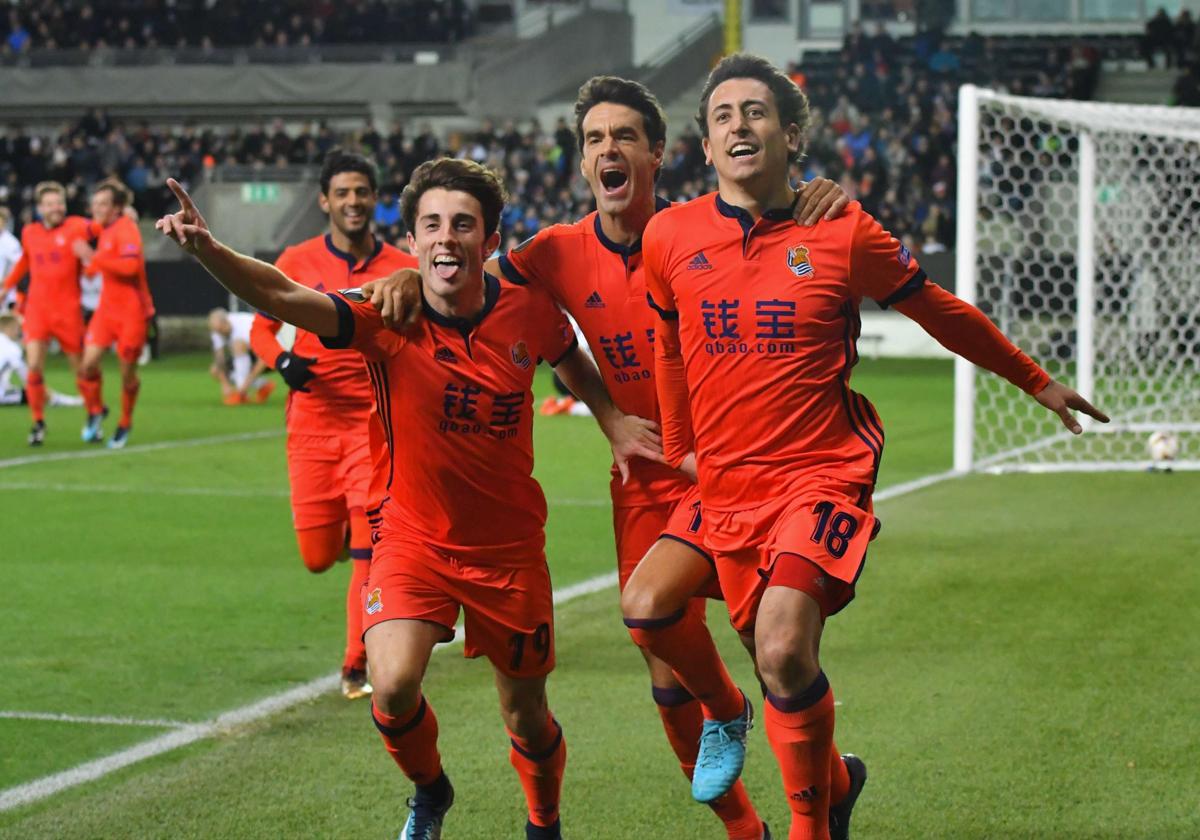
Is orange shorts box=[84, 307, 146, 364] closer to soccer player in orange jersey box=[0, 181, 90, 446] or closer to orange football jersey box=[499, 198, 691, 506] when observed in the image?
soccer player in orange jersey box=[0, 181, 90, 446]

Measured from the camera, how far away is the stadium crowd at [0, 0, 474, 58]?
40188 mm

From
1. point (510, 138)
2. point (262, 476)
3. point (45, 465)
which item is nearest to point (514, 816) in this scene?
point (262, 476)

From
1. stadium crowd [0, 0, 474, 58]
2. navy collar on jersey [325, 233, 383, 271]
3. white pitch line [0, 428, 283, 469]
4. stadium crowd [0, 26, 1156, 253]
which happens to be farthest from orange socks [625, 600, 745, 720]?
stadium crowd [0, 0, 474, 58]

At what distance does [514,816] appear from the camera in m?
5.09

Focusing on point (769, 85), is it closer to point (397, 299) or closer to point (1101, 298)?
point (397, 299)

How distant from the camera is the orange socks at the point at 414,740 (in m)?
4.56

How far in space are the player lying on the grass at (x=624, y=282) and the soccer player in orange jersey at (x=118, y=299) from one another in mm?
10225

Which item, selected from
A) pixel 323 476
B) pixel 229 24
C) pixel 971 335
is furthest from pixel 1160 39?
pixel 971 335

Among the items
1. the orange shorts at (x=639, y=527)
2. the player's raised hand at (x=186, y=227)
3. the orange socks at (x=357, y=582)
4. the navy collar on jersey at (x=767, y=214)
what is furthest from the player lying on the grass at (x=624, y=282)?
the orange socks at (x=357, y=582)

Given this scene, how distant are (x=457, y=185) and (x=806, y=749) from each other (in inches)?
71.7

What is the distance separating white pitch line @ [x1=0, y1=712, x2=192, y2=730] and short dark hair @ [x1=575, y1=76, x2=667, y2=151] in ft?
8.48

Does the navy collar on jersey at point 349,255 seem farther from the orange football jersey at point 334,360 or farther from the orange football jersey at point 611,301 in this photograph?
the orange football jersey at point 611,301

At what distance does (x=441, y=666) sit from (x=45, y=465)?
8044mm

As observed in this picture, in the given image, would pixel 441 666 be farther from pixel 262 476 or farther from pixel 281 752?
pixel 262 476
